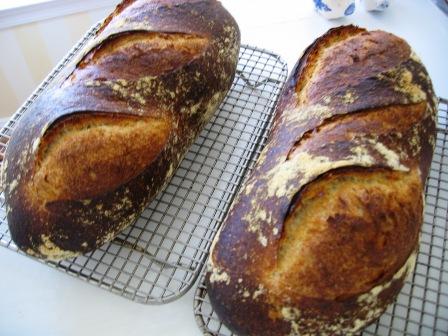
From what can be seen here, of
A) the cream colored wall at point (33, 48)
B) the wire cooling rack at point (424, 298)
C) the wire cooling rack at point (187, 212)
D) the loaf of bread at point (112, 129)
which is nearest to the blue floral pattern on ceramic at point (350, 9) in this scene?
the wire cooling rack at point (187, 212)

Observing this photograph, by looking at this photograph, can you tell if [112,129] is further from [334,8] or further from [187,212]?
[334,8]

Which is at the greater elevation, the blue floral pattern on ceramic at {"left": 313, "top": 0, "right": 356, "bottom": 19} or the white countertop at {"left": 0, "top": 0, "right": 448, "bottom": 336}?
the blue floral pattern on ceramic at {"left": 313, "top": 0, "right": 356, "bottom": 19}

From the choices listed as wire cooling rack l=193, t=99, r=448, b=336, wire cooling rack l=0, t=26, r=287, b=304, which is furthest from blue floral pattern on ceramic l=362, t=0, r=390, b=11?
wire cooling rack l=193, t=99, r=448, b=336

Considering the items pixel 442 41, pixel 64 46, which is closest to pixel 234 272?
pixel 442 41

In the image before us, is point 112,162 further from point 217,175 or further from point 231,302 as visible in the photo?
point 231,302

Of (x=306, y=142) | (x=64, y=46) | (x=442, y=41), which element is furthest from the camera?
(x=64, y=46)

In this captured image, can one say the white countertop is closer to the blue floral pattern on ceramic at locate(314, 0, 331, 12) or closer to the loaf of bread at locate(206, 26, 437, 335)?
the loaf of bread at locate(206, 26, 437, 335)
